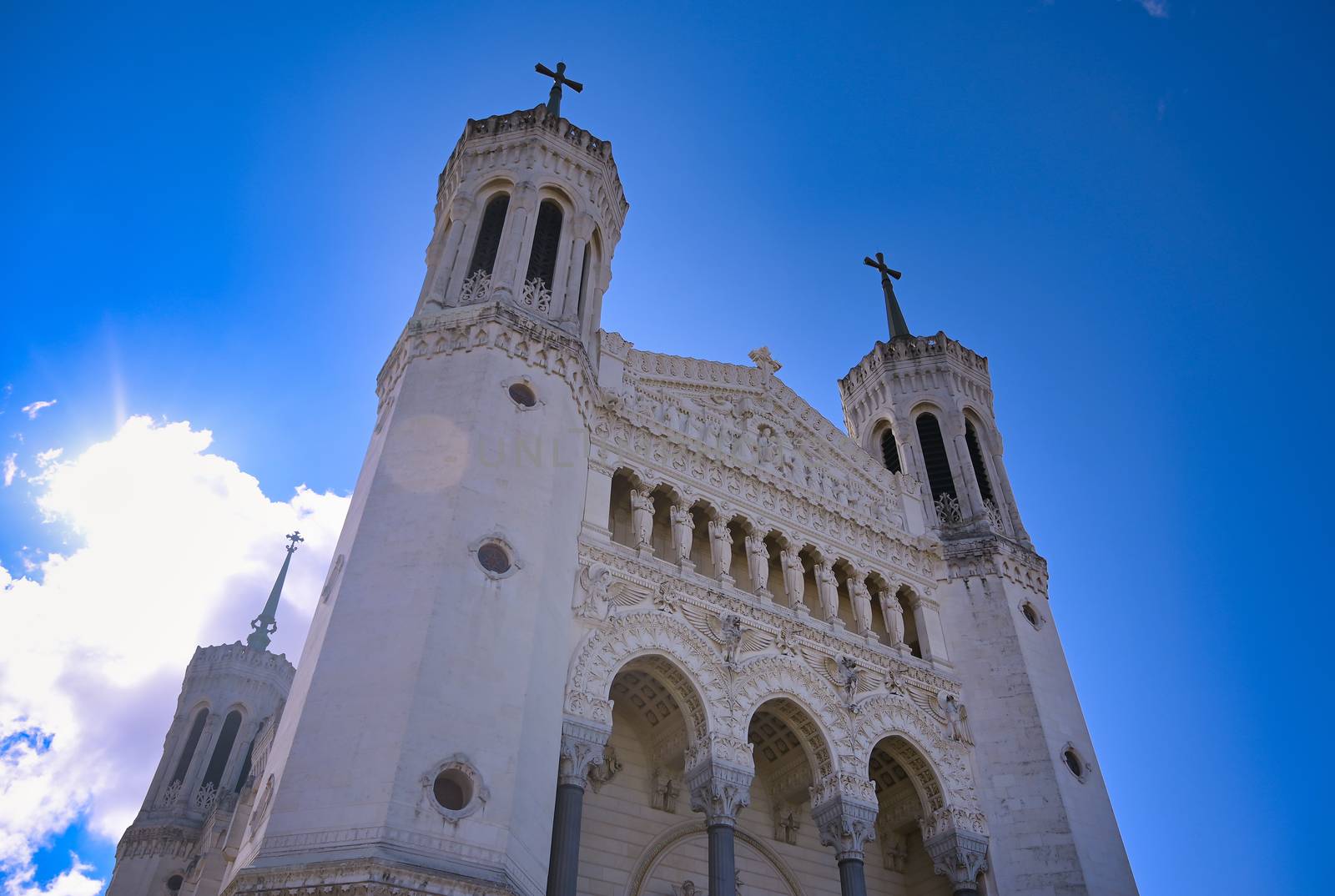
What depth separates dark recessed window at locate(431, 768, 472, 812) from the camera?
14.0 metres

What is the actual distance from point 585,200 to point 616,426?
21.2 feet

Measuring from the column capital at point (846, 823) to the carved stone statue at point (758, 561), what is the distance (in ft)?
15.4

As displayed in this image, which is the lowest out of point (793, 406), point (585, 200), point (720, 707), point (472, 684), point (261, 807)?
point (261, 807)

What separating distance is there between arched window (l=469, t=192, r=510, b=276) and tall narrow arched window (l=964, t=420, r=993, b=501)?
1561cm

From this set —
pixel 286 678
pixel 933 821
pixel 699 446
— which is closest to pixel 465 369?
pixel 699 446

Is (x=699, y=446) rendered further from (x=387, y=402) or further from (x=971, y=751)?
(x=971, y=751)

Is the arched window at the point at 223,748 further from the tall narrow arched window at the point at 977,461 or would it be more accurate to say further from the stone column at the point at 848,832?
the tall narrow arched window at the point at 977,461

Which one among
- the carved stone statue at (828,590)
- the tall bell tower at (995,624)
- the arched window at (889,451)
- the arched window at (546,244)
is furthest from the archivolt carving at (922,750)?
the arched window at (546,244)

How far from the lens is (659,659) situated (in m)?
18.8

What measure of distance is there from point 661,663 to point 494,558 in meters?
4.21

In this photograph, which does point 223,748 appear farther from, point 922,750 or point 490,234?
point 922,750

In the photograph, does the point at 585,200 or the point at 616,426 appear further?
the point at 585,200

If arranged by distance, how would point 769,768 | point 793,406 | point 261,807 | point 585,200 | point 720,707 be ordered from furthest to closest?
point 793,406, point 585,200, point 769,768, point 720,707, point 261,807

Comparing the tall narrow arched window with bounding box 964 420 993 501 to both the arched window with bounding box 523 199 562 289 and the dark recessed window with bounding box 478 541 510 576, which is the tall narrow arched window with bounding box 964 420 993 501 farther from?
the dark recessed window with bounding box 478 541 510 576
